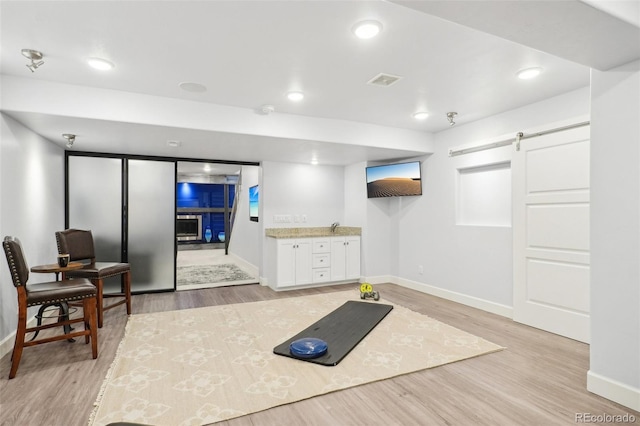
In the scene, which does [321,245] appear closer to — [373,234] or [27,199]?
[373,234]

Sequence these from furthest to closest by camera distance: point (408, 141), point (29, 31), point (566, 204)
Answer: point (408, 141) < point (566, 204) < point (29, 31)

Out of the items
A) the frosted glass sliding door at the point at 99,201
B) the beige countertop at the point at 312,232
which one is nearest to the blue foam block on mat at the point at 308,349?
the beige countertop at the point at 312,232

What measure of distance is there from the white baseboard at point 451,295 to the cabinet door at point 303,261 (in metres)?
1.06

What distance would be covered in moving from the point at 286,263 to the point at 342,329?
204cm

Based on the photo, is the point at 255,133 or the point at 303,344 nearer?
the point at 303,344

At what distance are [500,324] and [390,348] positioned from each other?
152 cm

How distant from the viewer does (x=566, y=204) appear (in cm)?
326

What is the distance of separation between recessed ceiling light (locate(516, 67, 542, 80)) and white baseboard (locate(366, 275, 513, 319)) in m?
2.49

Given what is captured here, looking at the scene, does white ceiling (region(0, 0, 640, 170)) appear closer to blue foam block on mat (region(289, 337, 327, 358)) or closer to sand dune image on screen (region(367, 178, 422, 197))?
sand dune image on screen (region(367, 178, 422, 197))

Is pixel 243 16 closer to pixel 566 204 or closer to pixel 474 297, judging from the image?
pixel 566 204

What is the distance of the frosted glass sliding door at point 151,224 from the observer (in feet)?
16.4

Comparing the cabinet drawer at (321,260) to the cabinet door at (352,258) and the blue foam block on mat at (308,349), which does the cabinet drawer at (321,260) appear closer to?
the cabinet door at (352,258)

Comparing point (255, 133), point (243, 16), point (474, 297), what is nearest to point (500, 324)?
point (474, 297)

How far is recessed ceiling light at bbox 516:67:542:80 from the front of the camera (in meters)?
2.73
